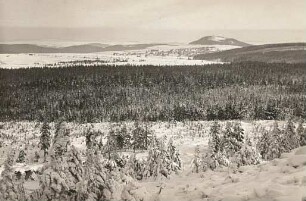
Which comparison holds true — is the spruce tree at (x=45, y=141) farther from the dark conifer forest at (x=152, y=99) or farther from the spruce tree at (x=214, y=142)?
Answer: the spruce tree at (x=214, y=142)

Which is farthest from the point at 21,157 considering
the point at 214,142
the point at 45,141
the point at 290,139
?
the point at 290,139

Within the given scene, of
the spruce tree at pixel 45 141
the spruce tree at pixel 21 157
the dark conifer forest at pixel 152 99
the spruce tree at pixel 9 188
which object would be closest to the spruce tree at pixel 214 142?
the spruce tree at pixel 9 188

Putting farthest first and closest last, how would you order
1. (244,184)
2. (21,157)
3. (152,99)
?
(152,99) < (21,157) < (244,184)

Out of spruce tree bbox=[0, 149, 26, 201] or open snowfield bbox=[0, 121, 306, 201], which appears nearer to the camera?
open snowfield bbox=[0, 121, 306, 201]

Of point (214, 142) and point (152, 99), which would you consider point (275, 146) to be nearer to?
point (214, 142)

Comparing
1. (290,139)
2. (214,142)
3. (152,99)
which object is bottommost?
(152,99)

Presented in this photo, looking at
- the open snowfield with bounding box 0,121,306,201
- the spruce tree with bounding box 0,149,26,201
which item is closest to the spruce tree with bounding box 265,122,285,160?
the open snowfield with bounding box 0,121,306,201

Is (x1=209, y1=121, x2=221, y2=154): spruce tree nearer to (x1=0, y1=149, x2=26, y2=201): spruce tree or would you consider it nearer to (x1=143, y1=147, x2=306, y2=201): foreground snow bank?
(x1=143, y1=147, x2=306, y2=201): foreground snow bank

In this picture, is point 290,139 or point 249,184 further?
point 290,139

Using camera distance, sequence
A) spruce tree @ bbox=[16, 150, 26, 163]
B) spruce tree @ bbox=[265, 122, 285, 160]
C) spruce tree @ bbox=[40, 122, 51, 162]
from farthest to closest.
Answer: spruce tree @ bbox=[40, 122, 51, 162] < spruce tree @ bbox=[16, 150, 26, 163] < spruce tree @ bbox=[265, 122, 285, 160]

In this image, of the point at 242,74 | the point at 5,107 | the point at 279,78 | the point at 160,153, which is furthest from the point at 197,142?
the point at 242,74
